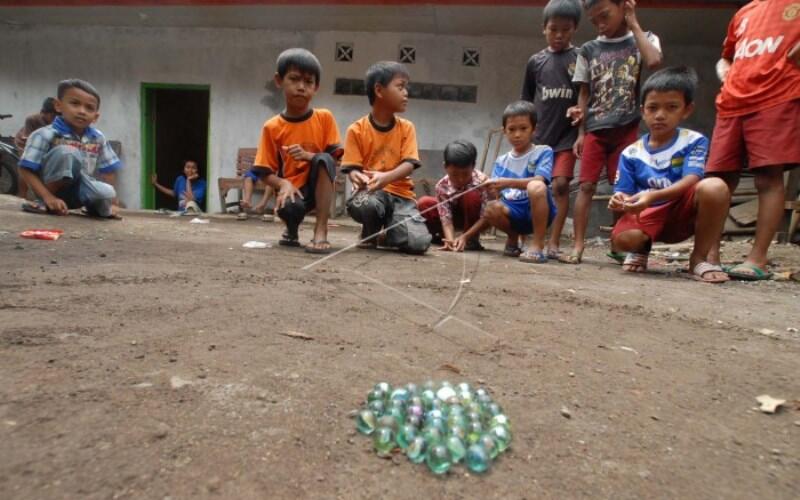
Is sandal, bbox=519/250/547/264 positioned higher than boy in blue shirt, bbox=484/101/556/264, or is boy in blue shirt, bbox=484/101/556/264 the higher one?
boy in blue shirt, bbox=484/101/556/264

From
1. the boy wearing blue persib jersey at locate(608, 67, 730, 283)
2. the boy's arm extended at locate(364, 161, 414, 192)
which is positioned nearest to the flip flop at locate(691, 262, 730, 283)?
the boy wearing blue persib jersey at locate(608, 67, 730, 283)

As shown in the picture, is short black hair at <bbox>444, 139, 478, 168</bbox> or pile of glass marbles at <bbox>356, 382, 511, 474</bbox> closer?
pile of glass marbles at <bbox>356, 382, 511, 474</bbox>

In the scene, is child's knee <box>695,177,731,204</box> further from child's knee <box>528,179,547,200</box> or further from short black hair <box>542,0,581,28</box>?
short black hair <box>542,0,581,28</box>

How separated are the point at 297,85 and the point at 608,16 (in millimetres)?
2138

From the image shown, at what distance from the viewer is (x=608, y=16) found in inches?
140

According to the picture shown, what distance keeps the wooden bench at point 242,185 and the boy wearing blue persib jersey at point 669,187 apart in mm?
5368

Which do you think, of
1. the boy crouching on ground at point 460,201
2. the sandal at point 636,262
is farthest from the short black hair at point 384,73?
the sandal at point 636,262

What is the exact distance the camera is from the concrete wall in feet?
26.1

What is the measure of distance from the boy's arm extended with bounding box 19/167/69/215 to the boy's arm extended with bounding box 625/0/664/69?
470 centimetres

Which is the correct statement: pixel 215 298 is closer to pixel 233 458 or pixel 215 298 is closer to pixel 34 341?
pixel 34 341

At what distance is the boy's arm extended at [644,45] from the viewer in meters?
3.38

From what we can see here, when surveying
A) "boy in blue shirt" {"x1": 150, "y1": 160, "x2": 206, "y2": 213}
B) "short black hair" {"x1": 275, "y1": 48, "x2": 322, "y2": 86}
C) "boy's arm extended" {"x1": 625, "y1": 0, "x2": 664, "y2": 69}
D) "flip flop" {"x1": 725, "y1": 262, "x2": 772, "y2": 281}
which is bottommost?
"boy in blue shirt" {"x1": 150, "y1": 160, "x2": 206, "y2": 213}

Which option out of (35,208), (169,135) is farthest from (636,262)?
(169,135)

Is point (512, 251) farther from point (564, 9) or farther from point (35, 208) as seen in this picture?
point (35, 208)
